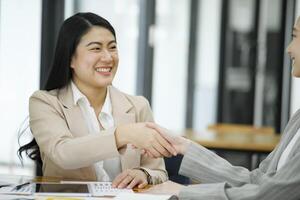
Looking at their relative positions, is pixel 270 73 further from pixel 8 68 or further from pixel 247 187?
pixel 247 187

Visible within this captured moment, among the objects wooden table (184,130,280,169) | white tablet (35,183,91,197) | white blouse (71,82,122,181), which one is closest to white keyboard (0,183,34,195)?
white tablet (35,183,91,197)

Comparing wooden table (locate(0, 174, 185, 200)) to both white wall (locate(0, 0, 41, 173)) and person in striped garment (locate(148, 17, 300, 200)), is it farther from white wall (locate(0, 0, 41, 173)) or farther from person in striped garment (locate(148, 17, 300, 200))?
white wall (locate(0, 0, 41, 173))

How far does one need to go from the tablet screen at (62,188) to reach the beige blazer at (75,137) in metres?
0.17

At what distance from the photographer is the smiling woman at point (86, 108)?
2.47 m

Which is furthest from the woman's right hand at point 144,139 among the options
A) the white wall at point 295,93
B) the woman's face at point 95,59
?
the white wall at point 295,93

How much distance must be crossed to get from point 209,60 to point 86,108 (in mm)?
5688

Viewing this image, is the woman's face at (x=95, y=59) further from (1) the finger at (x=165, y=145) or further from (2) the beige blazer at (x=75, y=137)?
(1) the finger at (x=165, y=145)

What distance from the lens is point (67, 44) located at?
2.64 metres

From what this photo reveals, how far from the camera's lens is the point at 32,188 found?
210 centimetres

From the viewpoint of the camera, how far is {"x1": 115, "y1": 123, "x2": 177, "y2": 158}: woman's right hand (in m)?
2.32

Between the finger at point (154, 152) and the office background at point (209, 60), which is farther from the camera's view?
the office background at point (209, 60)

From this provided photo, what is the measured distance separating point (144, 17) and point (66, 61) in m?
3.51

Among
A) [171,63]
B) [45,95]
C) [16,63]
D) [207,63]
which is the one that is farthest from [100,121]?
[207,63]

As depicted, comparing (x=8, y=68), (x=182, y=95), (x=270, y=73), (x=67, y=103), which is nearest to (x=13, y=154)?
(x=8, y=68)
